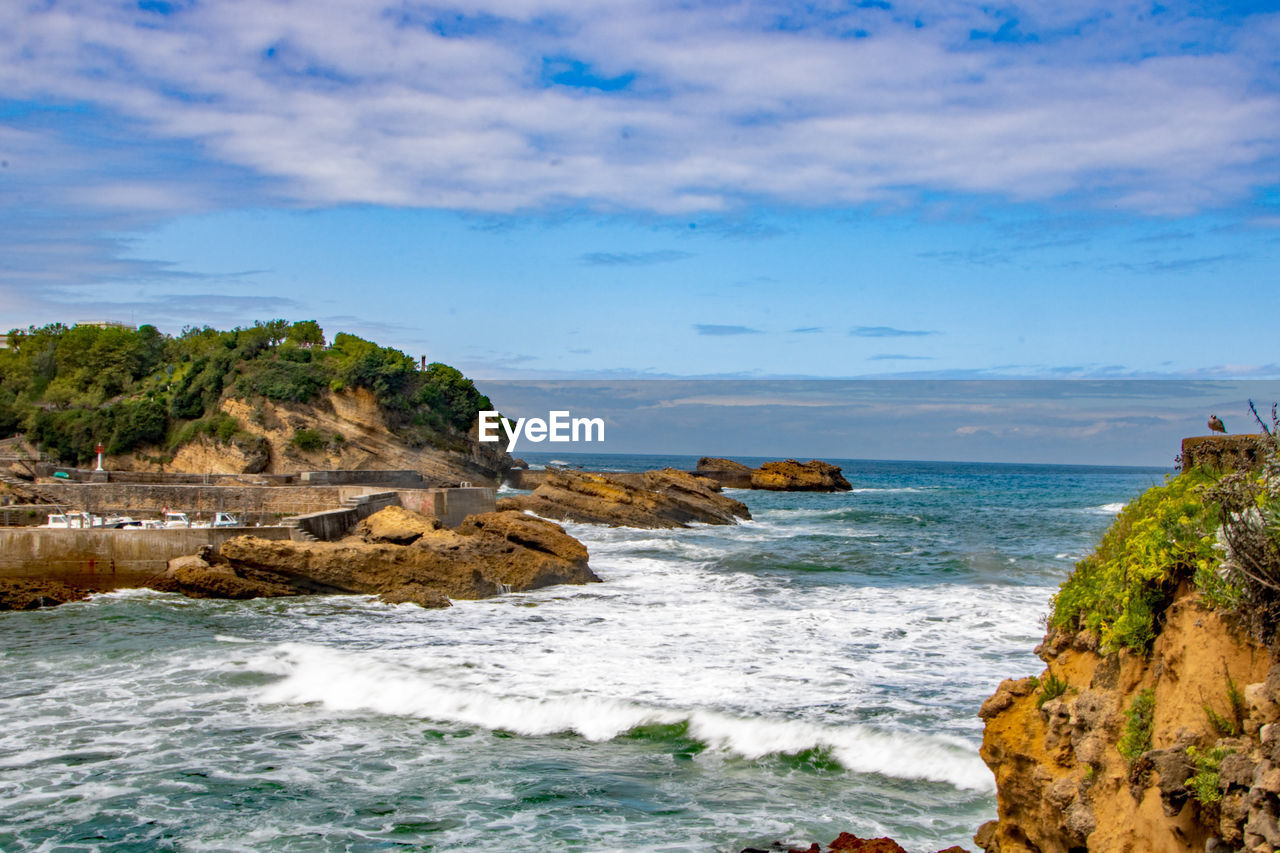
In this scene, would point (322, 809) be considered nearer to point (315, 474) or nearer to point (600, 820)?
point (600, 820)

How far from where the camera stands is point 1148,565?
4898mm

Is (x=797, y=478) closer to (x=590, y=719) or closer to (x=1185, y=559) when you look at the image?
(x=590, y=719)

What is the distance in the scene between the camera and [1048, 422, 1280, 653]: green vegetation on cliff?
13.4 ft

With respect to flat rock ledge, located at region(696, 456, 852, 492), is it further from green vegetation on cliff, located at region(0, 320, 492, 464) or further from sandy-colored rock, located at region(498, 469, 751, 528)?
sandy-colored rock, located at region(498, 469, 751, 528)

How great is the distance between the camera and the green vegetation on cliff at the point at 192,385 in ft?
160

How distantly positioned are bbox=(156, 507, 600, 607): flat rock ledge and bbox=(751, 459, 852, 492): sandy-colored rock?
52.6 meters

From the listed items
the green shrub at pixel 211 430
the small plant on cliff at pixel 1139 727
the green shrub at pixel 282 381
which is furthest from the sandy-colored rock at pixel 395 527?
the green shrub at pixel 282 381

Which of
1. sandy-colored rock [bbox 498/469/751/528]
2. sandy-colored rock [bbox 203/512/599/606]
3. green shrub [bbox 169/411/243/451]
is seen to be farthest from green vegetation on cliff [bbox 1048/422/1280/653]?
green shrub [bbox 169/411/243/451]

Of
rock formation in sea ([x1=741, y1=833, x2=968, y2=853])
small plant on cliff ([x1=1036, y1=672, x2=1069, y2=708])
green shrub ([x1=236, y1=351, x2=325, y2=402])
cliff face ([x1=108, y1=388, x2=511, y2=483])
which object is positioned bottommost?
rock formation in sea ([x1=741, y1=833, x2=968, y2=853])

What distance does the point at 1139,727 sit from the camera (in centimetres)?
466

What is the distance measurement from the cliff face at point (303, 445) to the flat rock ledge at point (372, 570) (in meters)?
28.7

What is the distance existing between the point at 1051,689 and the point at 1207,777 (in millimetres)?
1796

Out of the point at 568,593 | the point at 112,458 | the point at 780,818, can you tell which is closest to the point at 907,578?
the point at 568,593

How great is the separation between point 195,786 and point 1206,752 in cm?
786
